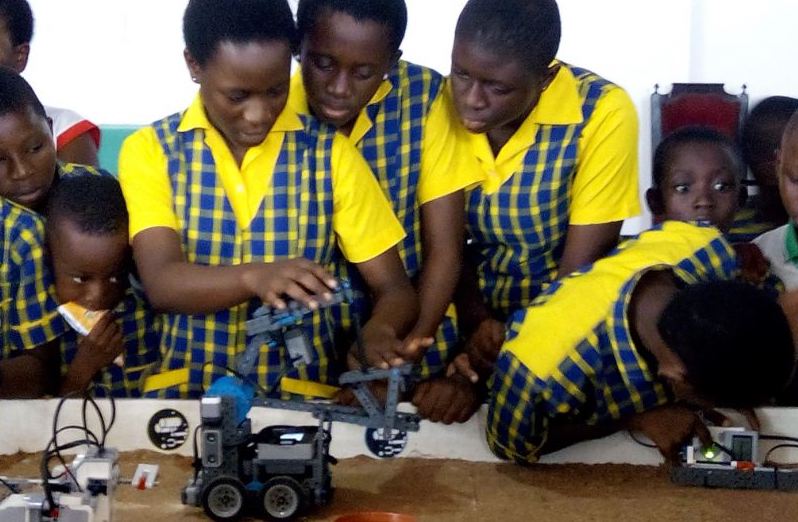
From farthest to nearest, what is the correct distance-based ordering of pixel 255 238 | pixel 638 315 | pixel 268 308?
pixel 255 238, pixel 638 315, pixel 268 308

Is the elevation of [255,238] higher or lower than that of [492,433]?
higher

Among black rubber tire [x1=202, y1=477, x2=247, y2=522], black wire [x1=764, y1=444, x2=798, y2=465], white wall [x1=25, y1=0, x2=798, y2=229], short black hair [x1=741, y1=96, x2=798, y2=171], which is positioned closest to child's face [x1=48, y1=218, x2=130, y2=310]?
black rubber tire [x1=202, y1=477, x2=247, y2=522]

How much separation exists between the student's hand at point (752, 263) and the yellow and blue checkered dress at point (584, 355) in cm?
30

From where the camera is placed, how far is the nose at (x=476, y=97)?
222 centimetres

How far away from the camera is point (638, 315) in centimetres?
193

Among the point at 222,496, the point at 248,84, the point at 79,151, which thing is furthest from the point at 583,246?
the point at 79,151

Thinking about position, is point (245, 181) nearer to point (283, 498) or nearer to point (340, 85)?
point (340, 85)

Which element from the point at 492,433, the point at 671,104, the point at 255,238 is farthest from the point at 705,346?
the point at 671,104

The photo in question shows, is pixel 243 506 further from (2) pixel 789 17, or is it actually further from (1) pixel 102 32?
(2) pixel 789 17

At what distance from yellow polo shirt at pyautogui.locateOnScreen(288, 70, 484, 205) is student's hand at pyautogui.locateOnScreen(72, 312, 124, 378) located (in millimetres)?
593

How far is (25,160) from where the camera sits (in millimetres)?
2297

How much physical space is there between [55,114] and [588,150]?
5.05 ft

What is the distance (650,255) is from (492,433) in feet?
1.42

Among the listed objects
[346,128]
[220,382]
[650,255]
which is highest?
[346,128]
